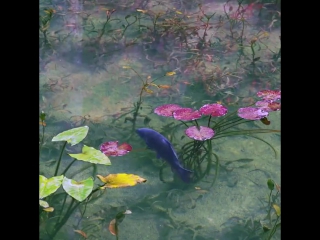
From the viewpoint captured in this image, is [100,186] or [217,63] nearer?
[100,186]

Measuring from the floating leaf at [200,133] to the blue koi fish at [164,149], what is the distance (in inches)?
3.7

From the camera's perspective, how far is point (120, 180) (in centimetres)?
188

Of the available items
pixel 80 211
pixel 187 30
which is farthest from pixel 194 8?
pixel 80 211

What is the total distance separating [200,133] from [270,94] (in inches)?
15.6

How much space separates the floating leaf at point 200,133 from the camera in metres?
2.02

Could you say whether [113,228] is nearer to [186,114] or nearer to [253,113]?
[186,114]

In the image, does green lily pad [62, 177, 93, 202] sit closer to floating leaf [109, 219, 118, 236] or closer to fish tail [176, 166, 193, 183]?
floating leaf [109, 219, 118, 236]

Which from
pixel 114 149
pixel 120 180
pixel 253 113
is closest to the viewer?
pixel 120 180

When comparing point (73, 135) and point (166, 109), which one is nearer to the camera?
point (73, 135)

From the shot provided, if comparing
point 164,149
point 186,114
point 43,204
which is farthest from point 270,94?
point 43,204

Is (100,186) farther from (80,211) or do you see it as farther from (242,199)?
(242,199)

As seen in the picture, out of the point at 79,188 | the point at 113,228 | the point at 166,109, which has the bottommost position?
the point at 113,228

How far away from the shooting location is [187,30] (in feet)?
8.00

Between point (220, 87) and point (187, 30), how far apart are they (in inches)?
13.7
